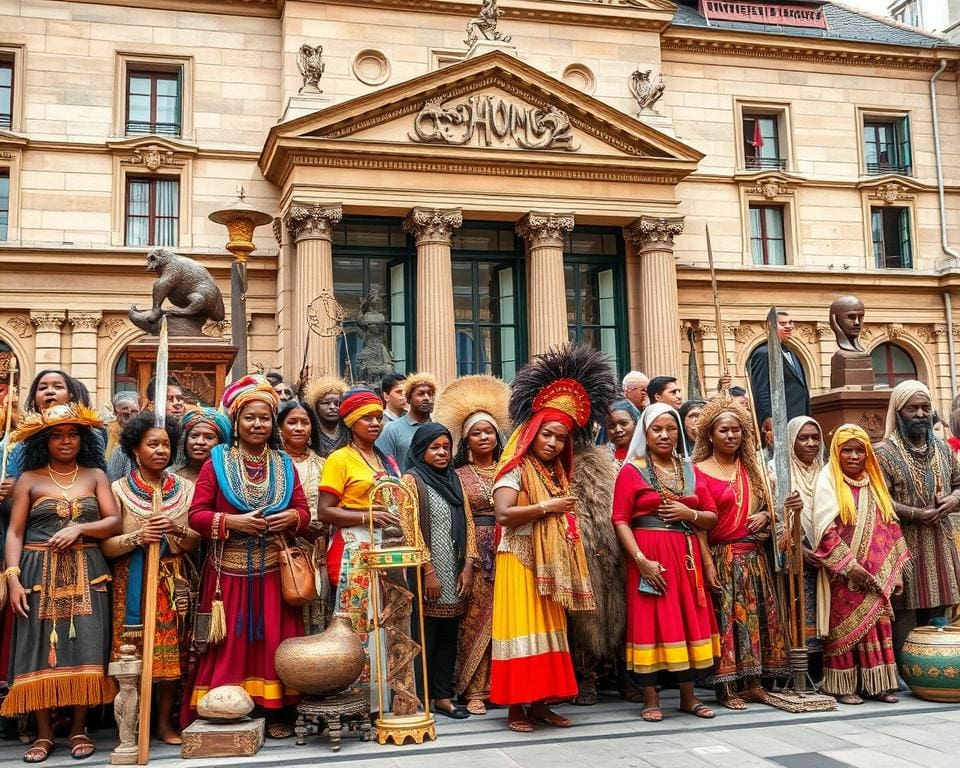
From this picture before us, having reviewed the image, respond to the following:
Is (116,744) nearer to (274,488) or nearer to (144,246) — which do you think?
(274,488)

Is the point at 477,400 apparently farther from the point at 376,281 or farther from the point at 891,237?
the point at 891,237

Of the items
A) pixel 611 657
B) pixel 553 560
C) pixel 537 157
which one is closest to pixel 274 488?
pixel 553 560

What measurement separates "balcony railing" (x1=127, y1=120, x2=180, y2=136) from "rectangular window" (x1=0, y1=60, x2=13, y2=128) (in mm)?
2812

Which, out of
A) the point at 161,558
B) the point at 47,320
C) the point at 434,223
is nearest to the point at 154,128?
the point at 47,320

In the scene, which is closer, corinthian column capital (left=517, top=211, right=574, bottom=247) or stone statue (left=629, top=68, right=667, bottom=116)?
corinthian column capital (left=517, top=211, right=574, bottom=247)

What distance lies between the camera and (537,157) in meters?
23.2

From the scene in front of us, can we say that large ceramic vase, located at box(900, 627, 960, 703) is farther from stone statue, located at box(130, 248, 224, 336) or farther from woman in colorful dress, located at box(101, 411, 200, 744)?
stone statue, located at box(130, 248, 224, 336)

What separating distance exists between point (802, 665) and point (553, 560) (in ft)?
7.45

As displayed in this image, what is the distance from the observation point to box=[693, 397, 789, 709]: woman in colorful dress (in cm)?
737

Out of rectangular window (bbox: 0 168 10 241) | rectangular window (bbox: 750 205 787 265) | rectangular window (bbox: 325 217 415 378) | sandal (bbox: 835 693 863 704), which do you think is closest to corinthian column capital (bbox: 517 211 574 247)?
rectangular window (bbox: 325 217 415 378)

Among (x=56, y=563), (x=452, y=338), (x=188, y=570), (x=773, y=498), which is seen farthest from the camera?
(x=452, y=338)

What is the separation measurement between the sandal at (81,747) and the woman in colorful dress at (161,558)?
48 cm

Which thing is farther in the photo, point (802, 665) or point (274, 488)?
point (802, 665)

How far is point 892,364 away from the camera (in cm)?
2847
